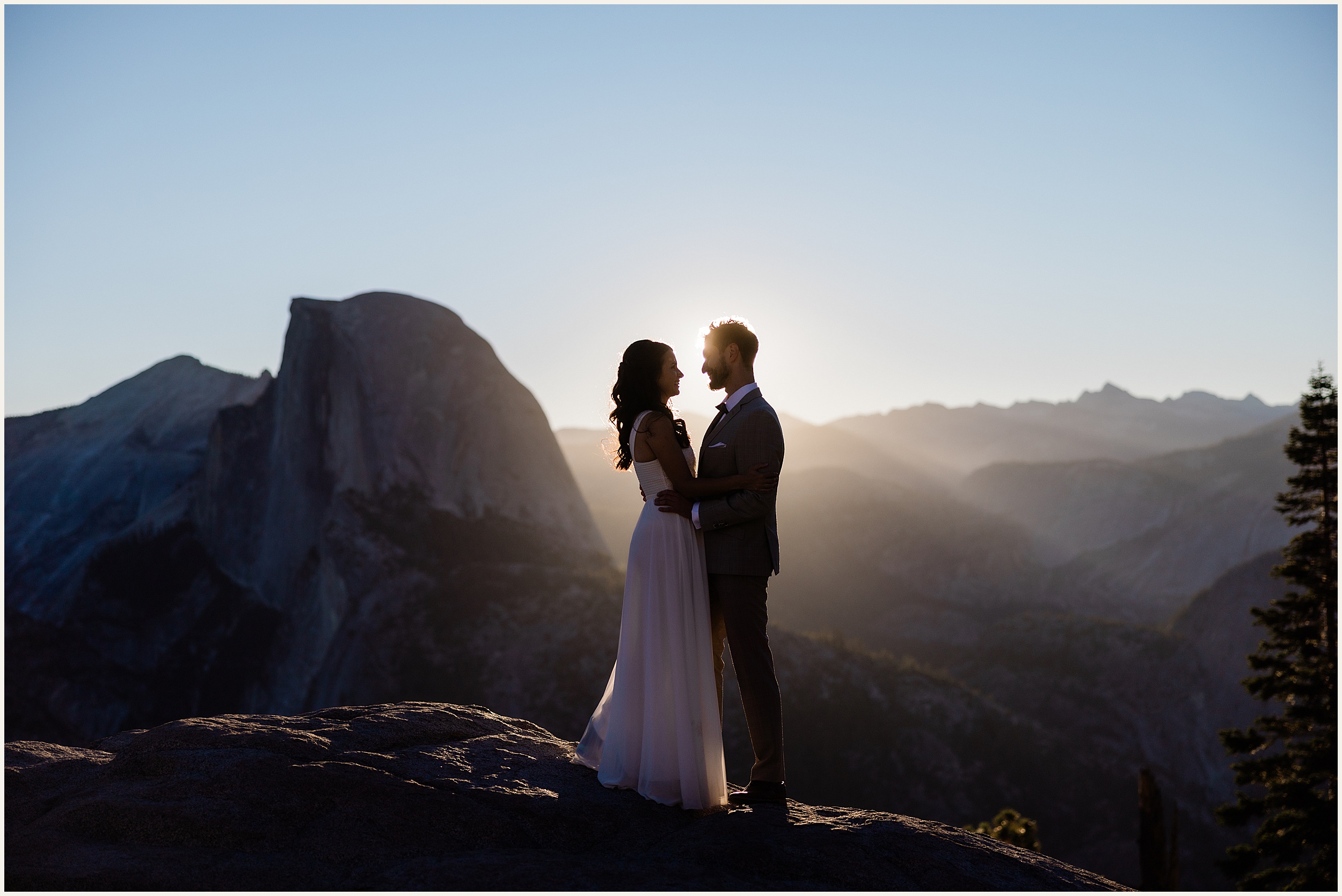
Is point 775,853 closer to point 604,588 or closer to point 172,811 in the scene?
point 172,811

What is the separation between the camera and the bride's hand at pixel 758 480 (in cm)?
632

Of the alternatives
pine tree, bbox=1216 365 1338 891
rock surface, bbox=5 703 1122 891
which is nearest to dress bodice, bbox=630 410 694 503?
rock surface, bbox=5 703 1122 891

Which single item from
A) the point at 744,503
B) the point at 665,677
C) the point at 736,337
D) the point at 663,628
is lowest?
the point at 665,677

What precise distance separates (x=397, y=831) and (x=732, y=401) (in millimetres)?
3534

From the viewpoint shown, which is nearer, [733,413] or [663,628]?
[663,628]

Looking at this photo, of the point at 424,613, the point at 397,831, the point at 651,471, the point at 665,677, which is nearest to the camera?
the point at 397,831

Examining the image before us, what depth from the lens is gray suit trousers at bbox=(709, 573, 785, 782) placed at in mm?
6422

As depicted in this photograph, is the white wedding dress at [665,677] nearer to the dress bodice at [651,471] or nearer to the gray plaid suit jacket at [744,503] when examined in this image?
the dress bodice at [651,471]

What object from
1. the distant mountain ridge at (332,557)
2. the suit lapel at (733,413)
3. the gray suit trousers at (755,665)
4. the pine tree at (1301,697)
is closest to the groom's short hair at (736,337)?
the suit lapel at (733,413)

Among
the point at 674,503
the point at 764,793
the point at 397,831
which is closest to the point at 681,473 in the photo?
the point at 674,503

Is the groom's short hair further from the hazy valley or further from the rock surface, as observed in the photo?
the hazy valley

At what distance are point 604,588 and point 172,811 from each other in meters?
38.4

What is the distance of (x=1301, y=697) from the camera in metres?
19.6

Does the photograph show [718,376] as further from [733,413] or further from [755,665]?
[755,665]
